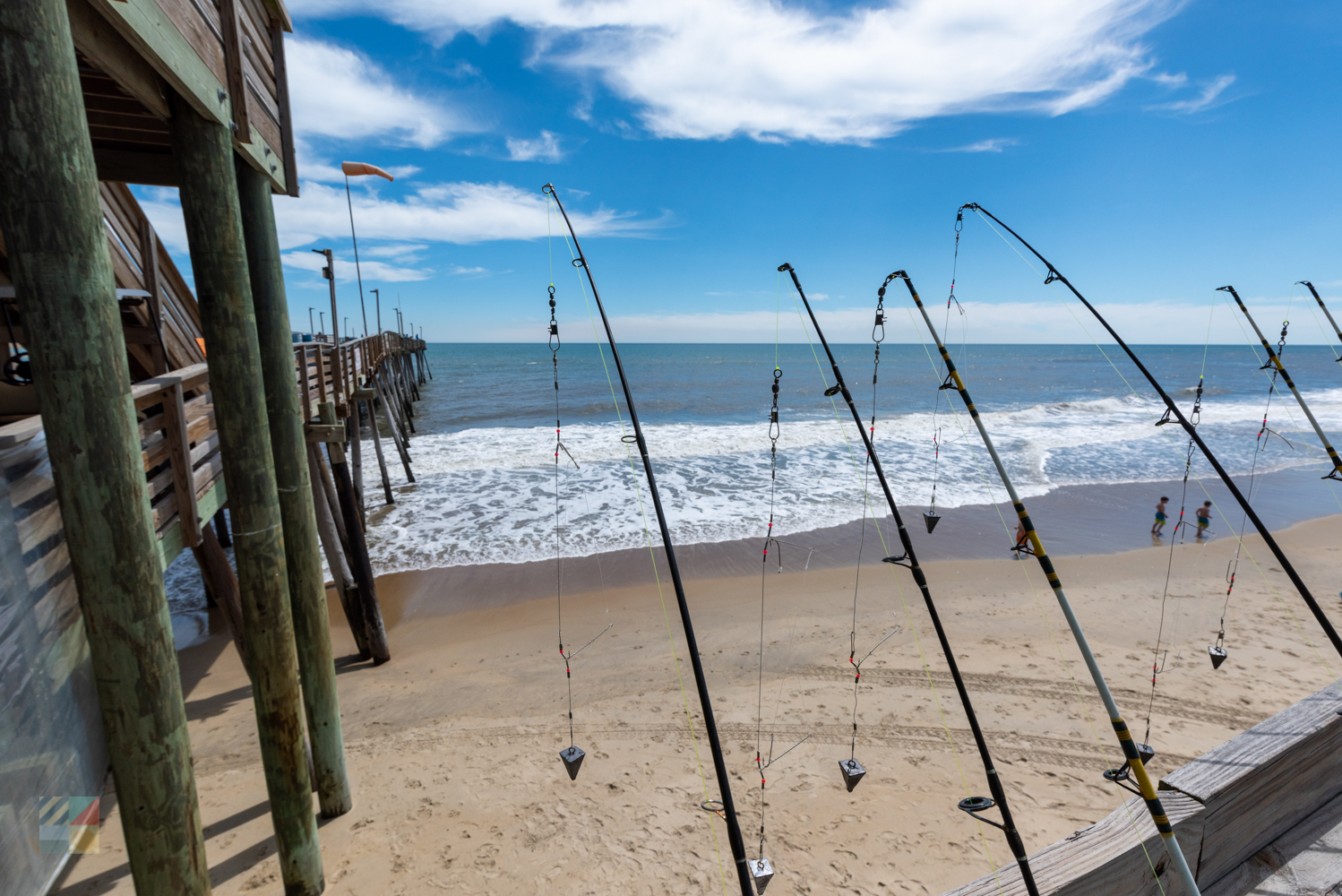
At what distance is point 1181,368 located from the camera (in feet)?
254

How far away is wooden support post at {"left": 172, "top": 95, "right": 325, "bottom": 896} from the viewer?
328cm

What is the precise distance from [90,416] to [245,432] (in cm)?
169

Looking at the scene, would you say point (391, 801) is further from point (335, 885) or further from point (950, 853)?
point (950, 853)

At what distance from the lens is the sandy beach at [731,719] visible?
5090 mm

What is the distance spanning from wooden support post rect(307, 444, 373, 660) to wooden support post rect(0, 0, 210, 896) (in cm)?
587

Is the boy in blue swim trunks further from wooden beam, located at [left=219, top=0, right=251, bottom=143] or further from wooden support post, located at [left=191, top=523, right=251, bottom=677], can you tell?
wooden support post, located at [left=191, top=523, right=251, bottom=677]

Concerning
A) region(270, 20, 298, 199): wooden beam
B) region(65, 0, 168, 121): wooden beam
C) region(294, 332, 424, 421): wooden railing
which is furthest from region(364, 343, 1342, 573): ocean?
region(65, 0, 168, 121): wooden beam

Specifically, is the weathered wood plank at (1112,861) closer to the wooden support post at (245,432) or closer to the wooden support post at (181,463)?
the wooden support post at (245,432)

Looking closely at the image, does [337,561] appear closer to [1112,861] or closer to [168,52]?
[168,52]

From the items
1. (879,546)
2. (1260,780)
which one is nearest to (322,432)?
(1260,780)

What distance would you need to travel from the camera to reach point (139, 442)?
2.11m

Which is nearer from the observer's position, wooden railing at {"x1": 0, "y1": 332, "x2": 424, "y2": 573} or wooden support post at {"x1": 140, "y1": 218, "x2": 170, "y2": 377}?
wooden railing at {"x1": 0, "y1": 332, "x2": 424, "y2": 573}

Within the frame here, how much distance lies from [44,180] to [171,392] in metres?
3.12

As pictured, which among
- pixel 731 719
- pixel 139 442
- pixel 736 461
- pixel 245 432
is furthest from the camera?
pixel 736 461
